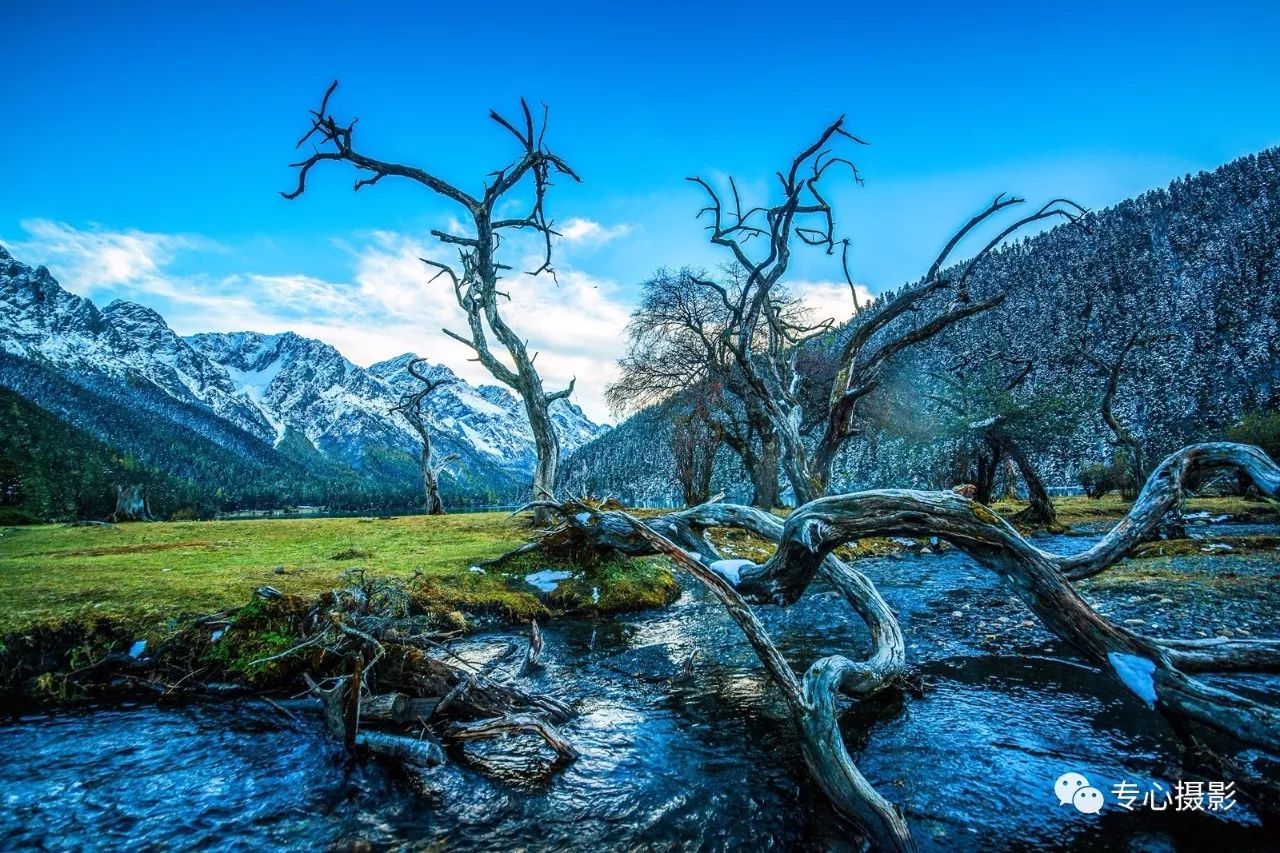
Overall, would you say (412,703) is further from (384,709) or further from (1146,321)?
(1146,321)

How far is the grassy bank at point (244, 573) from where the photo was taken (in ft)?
25.0

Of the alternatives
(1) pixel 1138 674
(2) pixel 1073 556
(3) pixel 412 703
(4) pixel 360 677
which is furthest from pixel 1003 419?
(4) pixel 360 677

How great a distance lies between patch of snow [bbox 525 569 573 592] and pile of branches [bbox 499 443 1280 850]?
4511 millimetres

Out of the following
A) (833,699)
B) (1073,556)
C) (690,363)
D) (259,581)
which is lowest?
(833,699)

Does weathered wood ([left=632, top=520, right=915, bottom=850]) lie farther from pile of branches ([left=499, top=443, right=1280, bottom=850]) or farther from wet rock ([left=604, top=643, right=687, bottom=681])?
wet rock ([left=604, top=643, right=687, bottom=681])

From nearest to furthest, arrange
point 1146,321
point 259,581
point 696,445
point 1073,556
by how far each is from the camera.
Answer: point 1073,556 → point 259,581 → point 696,445 → point 1146,321

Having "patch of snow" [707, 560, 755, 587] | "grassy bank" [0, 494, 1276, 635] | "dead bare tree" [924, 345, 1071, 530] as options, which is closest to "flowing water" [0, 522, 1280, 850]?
"patch of snow" [707, 560, 755, 587]

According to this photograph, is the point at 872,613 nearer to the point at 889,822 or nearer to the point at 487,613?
the point at 889,822

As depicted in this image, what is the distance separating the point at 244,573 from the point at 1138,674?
12612mm

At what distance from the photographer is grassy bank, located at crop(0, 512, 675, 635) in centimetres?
762

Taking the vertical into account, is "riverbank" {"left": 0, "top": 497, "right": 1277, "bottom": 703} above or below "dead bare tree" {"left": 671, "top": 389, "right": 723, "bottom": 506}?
below

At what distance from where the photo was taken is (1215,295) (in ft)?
360

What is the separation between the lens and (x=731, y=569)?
24.1ft

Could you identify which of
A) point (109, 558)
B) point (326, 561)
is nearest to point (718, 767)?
point (326, 561)
